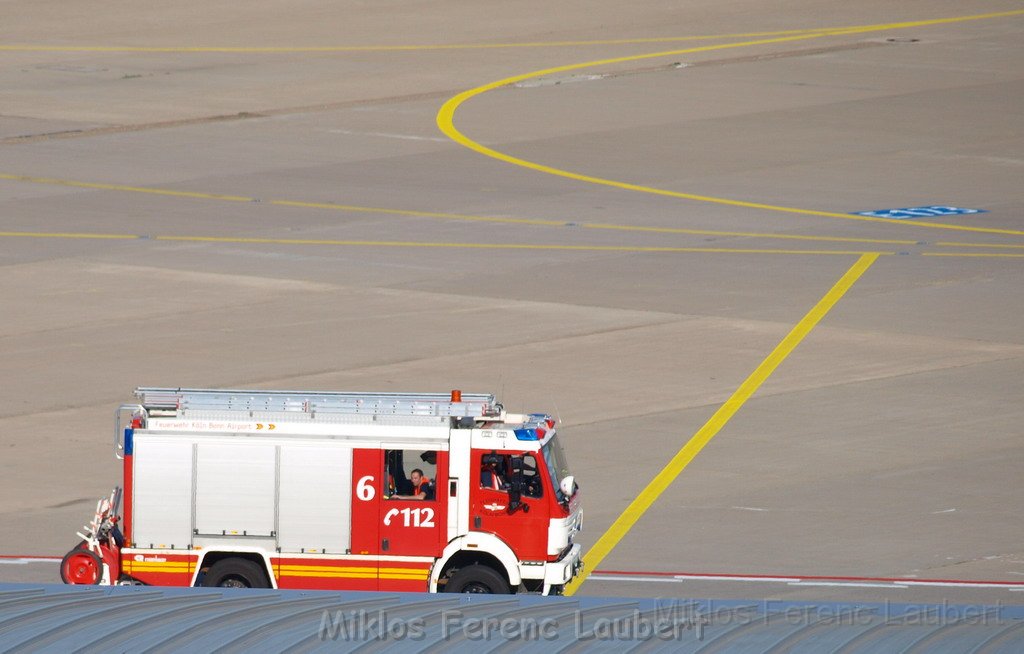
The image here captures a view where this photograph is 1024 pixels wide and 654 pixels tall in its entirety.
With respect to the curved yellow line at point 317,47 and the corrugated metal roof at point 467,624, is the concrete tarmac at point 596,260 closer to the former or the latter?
the curved yellow line at point 317,47

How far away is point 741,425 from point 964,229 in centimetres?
2272

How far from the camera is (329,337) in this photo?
42.8 meters

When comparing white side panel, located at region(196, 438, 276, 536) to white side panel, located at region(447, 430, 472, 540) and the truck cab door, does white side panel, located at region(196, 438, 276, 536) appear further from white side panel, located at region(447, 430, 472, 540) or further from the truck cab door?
Result: white side panel, located at region(447, 430, 472, 540)

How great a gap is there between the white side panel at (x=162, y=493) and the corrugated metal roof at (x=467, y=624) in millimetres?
7985

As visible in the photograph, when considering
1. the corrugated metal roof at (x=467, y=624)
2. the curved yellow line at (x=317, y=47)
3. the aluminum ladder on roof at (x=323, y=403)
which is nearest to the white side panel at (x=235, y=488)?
the aluminum ladder on roof at (x=323, y=403)

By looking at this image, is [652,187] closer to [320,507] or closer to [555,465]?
[555,465]

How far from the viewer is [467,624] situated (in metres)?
16.0

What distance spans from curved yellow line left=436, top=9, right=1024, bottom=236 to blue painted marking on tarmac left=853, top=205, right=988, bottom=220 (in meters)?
0.54

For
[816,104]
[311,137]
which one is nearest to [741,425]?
[311,137]

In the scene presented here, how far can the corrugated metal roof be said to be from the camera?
15289 millimetres

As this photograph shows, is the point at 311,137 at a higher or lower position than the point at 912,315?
higher

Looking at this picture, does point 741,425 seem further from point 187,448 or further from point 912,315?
point 187,448

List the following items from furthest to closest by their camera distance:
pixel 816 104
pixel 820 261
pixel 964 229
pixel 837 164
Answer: pixel 816 104 < pixel 837 164 < pixel 964 229 < pixel 820 261

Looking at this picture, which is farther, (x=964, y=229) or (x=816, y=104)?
(x=816, y=104)
